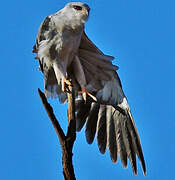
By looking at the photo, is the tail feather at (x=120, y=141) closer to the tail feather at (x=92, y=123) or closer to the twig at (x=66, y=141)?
the tail feather at (x=92, y=123)

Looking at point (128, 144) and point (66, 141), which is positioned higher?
point (128, 144)

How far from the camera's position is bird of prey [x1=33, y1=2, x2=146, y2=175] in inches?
307

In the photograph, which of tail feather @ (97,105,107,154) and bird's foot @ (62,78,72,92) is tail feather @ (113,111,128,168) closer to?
tail feather @ (97,105,107,154)

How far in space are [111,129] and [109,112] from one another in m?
0.35

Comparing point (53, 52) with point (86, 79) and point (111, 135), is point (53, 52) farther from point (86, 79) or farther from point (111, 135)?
point (111, 135)

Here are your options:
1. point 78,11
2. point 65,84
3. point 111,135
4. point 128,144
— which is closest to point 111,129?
point 111,135

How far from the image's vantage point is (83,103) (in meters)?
9.11

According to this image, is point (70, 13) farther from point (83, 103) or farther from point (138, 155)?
point (138, 155)

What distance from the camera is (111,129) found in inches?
357

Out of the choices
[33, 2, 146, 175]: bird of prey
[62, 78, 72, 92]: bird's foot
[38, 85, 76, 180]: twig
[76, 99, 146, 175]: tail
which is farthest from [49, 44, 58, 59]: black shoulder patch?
[38, 85, 76, 180]: twig

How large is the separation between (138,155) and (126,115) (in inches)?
30.6

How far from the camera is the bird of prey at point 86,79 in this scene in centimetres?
779

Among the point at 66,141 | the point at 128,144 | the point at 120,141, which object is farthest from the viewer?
the point at 120,141

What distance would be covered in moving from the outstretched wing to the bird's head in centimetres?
56
